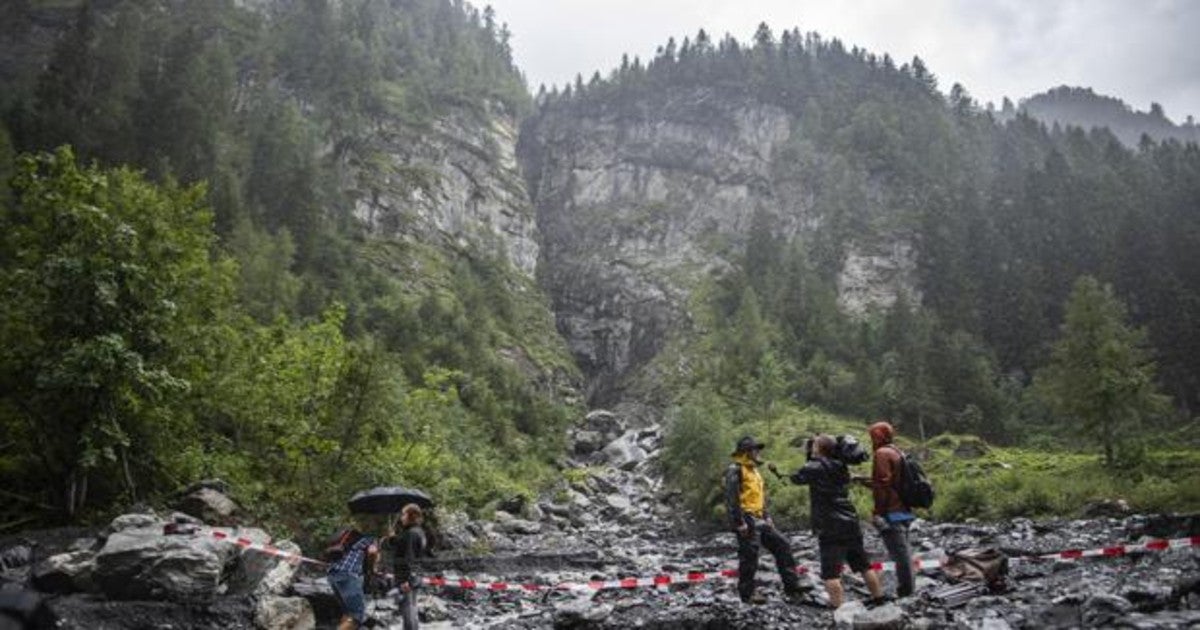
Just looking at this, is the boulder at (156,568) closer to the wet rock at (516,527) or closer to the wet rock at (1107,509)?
the wet rock at (516,527)

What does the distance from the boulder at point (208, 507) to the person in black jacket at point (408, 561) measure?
22.4 ft

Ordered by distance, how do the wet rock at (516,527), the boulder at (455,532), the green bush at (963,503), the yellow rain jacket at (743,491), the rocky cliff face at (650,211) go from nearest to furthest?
the yellow rain jacket at (743,491) → the boulder at (455,532) → the green bush at (963,503) → the wet rock at (516,527) → the rocky cliff face at (650,211)

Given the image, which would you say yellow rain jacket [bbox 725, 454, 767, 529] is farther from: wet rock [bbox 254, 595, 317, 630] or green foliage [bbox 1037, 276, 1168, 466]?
green foliage [bbox 1037, 276, 1168, 466]

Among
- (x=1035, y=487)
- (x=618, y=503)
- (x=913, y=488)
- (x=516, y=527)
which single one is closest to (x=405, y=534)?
(x=913, y=488)

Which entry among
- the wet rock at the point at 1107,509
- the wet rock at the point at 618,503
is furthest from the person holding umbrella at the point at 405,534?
the wet rock at the point at 618,503

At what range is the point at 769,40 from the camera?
14388 cm

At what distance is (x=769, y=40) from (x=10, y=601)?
509ft

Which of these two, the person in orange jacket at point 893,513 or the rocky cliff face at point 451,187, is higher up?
the rocky cliff face at point 451,187

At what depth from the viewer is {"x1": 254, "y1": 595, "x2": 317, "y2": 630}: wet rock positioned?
11383 millimetres

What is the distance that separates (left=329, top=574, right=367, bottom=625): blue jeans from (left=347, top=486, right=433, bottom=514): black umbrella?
3.88 ft

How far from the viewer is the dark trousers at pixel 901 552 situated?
33.0 feet

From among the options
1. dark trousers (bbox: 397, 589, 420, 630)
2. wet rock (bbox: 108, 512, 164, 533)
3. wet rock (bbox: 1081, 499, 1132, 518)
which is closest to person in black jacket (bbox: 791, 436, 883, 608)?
dark trousers (bbox: 397, 589, 420, 630)

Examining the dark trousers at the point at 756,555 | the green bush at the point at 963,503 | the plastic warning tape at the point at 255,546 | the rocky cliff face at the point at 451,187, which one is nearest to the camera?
the dark trousers at the point at 756,555

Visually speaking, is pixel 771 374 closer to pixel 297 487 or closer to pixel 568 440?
pixel 568 440
